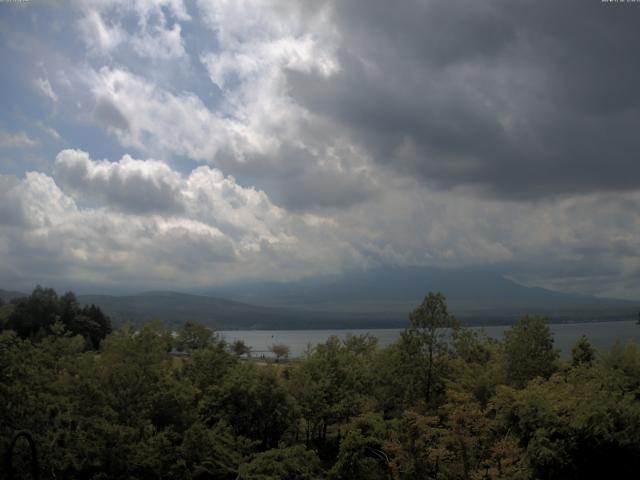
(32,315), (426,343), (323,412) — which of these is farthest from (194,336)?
(32,315)

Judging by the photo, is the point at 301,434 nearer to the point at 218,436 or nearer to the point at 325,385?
the point at 325,385

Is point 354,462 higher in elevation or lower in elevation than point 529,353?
lower

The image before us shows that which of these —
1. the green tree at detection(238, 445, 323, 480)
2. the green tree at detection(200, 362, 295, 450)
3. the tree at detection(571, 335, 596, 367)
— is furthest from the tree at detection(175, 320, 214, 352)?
the tree at detection(571, 335, 596, 367)

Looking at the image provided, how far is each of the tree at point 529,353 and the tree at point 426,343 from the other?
3.25 metres

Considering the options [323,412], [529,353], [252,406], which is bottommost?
[323,412]

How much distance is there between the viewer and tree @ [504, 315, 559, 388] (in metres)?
27.6

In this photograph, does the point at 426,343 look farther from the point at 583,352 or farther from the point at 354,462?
the point at 583,352

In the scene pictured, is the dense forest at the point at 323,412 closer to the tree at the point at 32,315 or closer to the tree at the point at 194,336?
the tree at the point at 194,336

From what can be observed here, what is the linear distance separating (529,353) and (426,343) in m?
5.03

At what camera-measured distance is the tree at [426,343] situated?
2852 cm

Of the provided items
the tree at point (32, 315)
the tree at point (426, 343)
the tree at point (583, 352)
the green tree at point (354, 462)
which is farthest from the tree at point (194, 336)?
the tree at point (32, 315)

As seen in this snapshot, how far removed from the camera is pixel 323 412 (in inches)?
1049

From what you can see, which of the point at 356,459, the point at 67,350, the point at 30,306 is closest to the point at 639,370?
the point at 356,459

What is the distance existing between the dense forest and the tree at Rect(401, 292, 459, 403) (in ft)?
0.19
